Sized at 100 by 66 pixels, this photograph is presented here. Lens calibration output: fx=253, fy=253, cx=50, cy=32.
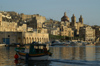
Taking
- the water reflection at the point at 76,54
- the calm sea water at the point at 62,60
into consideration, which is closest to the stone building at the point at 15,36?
the water reflection at the point at 76,54

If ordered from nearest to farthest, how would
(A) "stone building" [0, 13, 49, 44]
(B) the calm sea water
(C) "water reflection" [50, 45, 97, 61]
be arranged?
(B) the calm sea water < (C) "water reflection" [50, 45, 97, 61] < (A) "stone building" [0, 13, 49, 44]

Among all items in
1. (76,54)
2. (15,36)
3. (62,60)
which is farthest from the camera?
(15,36)

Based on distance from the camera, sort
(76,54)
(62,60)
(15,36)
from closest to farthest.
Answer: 1. (62,60)
2. (76,54)
3. (15,36)

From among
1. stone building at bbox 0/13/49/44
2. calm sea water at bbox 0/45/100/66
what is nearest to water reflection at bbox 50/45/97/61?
calm sea water at bbox 0/45/100/66

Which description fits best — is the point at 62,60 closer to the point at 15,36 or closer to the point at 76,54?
the point at 76,54

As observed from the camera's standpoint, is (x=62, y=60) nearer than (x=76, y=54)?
Yes

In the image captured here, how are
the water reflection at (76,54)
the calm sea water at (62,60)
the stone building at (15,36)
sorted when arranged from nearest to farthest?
the calm sea water at (62,60) < the water reflection at (76,54) < the stone building at (15,36)

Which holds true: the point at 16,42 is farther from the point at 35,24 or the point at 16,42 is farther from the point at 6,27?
the point at 35,24

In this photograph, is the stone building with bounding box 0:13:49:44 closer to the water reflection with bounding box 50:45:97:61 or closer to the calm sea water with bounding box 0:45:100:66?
the water reflection with bounding box 50:45:97:61

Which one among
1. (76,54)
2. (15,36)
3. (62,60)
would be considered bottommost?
(76,54)

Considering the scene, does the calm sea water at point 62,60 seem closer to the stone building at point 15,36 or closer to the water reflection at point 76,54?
the water reflection at point 76,54

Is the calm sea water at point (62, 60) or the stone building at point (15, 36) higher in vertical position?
the stone building at point (15, 36)

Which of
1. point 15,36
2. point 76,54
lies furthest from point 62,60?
point 15,36

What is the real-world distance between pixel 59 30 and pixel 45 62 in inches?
5451
